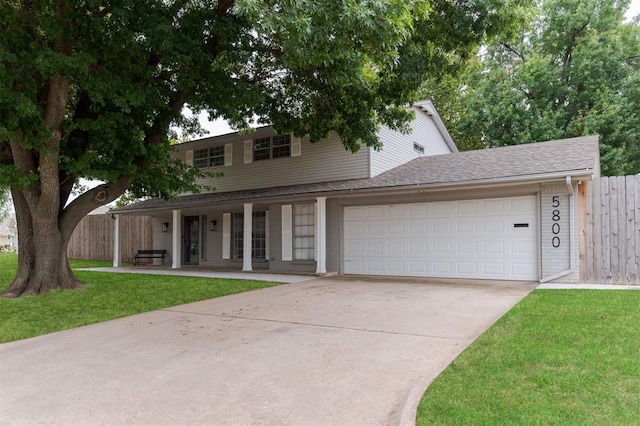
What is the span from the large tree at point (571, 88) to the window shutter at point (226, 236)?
37.3ft

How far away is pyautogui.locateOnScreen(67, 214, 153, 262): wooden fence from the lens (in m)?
19.7

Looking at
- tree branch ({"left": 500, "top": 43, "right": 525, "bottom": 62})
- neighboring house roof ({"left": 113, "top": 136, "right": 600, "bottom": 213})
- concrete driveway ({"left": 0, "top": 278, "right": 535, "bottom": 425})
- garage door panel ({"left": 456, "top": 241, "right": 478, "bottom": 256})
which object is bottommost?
concrete driveway ({"left": 0, "top": 278, "right": 535, "bottom": 425})

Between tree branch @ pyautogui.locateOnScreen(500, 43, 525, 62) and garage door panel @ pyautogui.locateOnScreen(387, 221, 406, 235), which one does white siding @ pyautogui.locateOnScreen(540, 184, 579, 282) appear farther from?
tree branch @ pyautogui.locateOnScreen(500, 43, 525, 62)

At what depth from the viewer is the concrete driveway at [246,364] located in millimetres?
3342

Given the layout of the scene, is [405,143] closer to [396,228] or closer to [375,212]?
[375,212]

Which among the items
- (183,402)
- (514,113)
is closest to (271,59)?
(183,402)

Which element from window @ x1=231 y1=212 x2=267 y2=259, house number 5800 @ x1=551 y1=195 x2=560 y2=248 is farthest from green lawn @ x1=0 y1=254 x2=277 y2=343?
house number 5800 @ x1=551 y1=195 x2=560 y2=248

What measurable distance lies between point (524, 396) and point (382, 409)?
3.53ft

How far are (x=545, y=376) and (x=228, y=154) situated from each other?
14.3 metres

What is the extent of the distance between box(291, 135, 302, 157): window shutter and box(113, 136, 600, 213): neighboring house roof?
1.22 m

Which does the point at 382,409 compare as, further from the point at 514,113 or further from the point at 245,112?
the point at 514,113

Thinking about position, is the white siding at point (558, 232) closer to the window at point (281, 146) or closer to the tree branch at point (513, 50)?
the window at point (281, 146)

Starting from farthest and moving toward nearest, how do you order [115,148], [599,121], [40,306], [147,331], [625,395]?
[599,121] < [115,148] < [40,306] < [147,331] < [625,395]

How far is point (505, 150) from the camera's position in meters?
13.2
